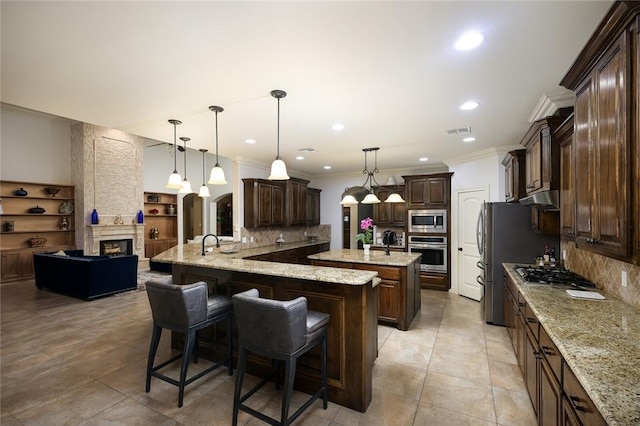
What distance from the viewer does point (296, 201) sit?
7.04 meters

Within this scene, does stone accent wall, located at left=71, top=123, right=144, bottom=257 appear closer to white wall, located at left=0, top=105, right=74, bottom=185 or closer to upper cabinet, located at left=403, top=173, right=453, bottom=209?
white wall, located at left=0, top=105, right=74, bottom=185

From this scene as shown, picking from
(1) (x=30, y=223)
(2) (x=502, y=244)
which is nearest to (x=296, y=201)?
(2) (x=502, y=244)

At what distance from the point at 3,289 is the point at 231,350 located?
240 inches

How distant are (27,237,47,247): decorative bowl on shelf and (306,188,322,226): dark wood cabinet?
606 cm

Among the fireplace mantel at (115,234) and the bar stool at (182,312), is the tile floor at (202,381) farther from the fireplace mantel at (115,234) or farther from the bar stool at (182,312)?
the fireplace mantel at (115,234)

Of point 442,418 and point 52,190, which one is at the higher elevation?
point 52,190

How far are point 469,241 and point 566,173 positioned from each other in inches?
120

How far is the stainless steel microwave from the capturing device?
5.97m

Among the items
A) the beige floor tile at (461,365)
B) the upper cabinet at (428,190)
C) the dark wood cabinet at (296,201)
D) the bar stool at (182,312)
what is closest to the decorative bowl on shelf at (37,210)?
the dark wood cabinet at (296,201)

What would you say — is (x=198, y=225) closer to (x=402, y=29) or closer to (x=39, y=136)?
(x=39, y=136)

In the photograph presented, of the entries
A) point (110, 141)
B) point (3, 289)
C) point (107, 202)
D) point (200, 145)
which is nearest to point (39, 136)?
point (110, 141)

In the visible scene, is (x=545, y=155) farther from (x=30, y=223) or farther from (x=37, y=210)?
(x=30, y=223)

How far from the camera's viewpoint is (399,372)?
277cm

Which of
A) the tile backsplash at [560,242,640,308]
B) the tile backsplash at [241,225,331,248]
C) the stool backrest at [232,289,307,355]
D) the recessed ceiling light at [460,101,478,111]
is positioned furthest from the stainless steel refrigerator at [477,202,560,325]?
the tile backsplash at [241,225,331,248]
